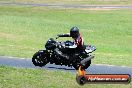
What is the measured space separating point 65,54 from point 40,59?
4.09 feet

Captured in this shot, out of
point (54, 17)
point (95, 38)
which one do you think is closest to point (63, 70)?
point (95, 38)

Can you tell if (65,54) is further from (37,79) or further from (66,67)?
(66,67)

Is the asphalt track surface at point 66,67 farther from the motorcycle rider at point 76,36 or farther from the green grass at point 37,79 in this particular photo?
the motorcycle rider at point 76,36

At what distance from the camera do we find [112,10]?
62.1m

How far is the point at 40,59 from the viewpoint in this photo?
15828 mm

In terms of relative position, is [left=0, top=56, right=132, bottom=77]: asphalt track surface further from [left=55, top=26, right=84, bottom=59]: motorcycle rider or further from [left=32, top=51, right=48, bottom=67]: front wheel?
[left=55, top=26, right=84, bottom=59]: motorcycle rider

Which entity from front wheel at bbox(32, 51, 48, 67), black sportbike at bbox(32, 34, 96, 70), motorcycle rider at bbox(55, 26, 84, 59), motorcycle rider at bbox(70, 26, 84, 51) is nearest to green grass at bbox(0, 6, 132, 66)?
front wheel at bbox(32, 51, 48, 67)

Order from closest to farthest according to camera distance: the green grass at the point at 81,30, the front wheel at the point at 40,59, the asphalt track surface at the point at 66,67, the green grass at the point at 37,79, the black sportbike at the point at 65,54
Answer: the black sportbike at the point at 65,54, the green grass at the point at 37,79, the front wheel at the point at 40,59, the asphalt track surface at the point at 66,67, the green grass at the point at 81,30

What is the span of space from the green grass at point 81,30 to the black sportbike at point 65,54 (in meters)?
5.12

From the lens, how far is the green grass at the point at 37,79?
1468 centimetres

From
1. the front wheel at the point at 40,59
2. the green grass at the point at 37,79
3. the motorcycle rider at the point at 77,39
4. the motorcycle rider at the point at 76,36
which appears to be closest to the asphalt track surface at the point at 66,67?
the front wheel at the point at 40,59

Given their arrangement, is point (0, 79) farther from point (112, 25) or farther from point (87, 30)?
point (112, 25)

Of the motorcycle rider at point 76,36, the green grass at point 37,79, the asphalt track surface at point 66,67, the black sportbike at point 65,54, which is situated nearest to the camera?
the motorcycle rider at point 76,36

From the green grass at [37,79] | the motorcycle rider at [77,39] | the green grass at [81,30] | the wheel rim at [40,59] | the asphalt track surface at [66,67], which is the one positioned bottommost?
the green grass at [81,30]
